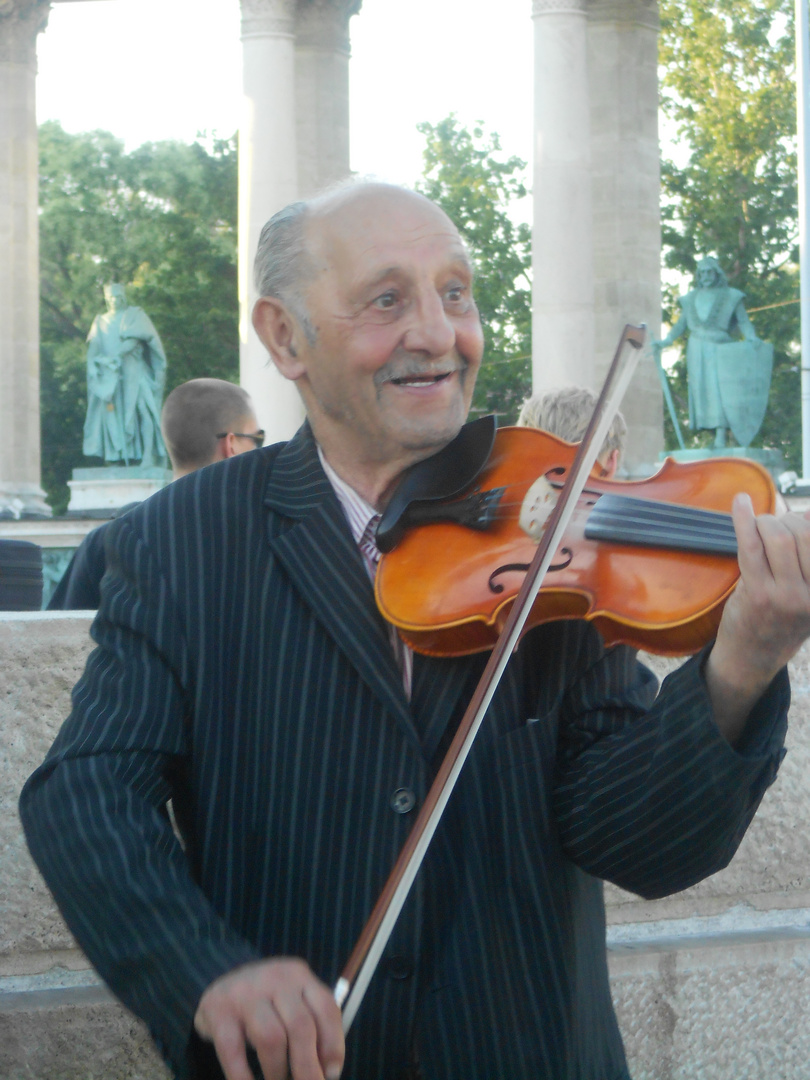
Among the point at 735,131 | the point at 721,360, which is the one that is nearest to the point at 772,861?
the point at 721,360

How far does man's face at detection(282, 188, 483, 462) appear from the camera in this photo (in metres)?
2.51

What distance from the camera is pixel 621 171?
25031 mm

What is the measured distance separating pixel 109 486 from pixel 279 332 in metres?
23.4

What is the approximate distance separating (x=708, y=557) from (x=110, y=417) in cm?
2467

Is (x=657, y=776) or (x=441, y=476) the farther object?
(x=441, y=476)

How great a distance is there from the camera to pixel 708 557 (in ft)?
7.75

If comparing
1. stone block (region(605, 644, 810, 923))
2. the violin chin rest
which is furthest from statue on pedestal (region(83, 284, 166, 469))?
the violin chin rest

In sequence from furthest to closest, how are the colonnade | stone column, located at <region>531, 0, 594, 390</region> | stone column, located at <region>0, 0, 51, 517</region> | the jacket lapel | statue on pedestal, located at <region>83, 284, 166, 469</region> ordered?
stone column, located at <region>0, 0, 51, 517</region>
statue on pedestal, located at <region>83, 284, 166, 469</region>
the colonnade
stone column, located at <region>531, 0, 594, 390</region>
the jacket lapel

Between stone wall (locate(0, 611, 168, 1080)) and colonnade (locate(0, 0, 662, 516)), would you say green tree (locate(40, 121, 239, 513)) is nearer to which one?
colonnade (locate(0, 0, 662, 516))

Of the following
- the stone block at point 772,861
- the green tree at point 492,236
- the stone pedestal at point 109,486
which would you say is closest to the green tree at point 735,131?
the green tree at point 492,236

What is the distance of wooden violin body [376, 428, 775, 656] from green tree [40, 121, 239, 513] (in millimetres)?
40603

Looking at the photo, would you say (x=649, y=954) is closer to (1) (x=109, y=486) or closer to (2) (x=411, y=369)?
(2) (x=411, y=369)

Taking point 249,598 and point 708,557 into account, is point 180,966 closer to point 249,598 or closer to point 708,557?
point 249,598

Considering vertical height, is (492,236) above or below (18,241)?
above
